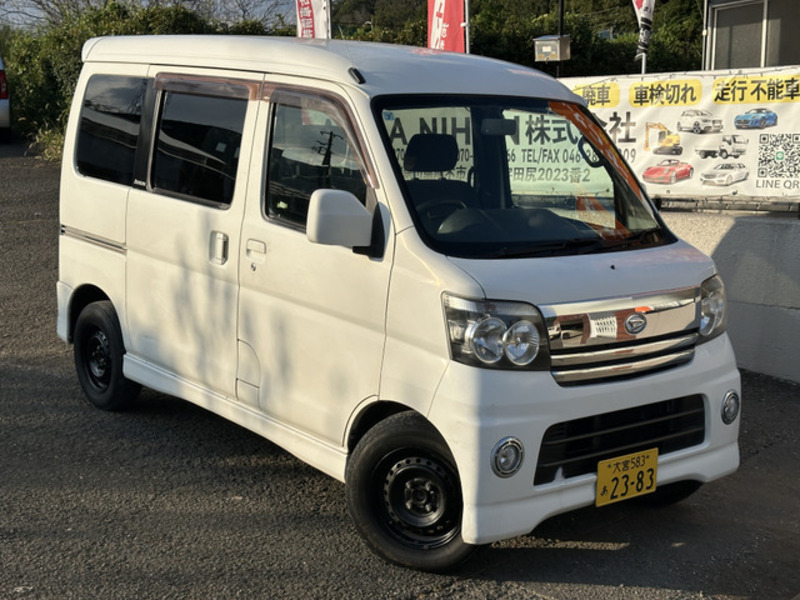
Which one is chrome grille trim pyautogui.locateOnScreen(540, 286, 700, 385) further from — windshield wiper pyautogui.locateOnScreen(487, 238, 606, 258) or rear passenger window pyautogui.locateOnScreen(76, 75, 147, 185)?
rear passenger window pyautogui.locateOnScreen(76, 75, 147, 185)

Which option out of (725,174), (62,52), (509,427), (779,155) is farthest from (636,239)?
(62,52)

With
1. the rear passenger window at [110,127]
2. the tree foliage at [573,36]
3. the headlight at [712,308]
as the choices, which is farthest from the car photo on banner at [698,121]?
the tree foliage at [573,36]

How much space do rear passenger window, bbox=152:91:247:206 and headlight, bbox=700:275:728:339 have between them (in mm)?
2211

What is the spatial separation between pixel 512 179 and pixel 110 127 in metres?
2.47

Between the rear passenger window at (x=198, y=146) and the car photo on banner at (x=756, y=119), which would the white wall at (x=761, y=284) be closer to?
the car photo on banner at (x=756, y=119)

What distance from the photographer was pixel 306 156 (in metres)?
4.52

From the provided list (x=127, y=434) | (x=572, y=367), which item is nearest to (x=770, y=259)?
(x=572, y=367)

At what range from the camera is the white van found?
3820 millimetres

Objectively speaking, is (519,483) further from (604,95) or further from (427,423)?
(604,95)

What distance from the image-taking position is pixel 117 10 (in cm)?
1802

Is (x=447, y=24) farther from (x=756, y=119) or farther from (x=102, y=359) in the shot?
(x=102, y=359)

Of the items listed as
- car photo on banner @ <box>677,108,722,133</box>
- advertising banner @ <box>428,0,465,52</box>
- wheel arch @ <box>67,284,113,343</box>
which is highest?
advertising banner @ <box>428,0,465,52</box>

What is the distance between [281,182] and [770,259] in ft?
12.3

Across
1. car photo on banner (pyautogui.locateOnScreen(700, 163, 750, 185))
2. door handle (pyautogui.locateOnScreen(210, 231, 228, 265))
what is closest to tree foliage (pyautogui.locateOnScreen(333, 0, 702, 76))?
car photo on banner (pyautogui.locateOnScreen(700, 163, 750, 185))
